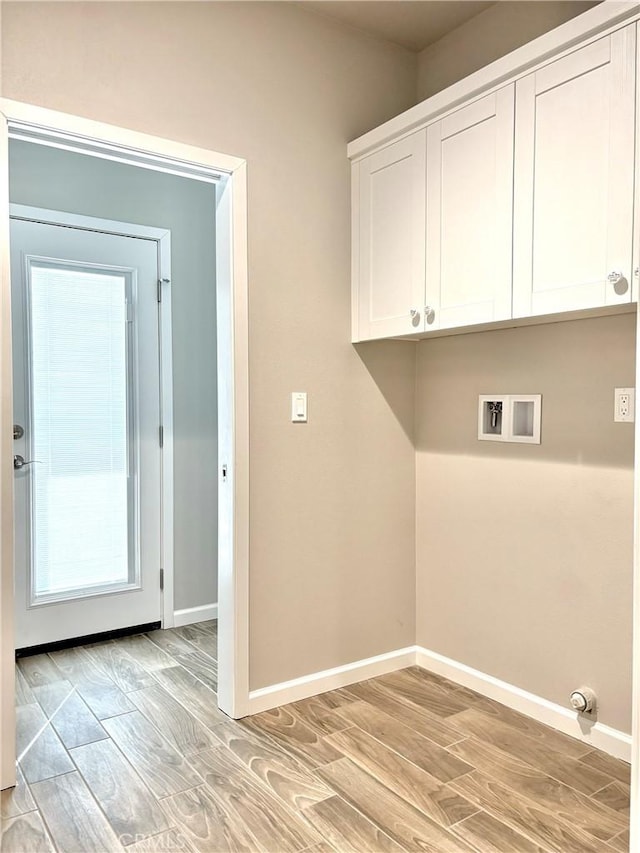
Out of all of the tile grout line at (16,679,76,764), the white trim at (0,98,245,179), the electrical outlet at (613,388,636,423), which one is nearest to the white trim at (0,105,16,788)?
the white trim at (0,98,245,179)

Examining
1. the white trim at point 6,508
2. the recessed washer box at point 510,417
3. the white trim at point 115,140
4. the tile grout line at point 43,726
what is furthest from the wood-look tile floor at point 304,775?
the white trim at point 115,140

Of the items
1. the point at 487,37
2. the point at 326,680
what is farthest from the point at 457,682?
the point at 487,37

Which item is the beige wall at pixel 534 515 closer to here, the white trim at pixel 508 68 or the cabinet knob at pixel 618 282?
the cabinet knob at pixel 618 282

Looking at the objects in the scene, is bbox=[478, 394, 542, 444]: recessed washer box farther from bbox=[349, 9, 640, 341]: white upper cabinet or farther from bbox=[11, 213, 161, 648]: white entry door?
bbox=[11, 213, 161, 648]: white entry door

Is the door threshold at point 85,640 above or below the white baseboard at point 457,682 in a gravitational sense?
below

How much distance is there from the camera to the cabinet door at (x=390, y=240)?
247 centimetres

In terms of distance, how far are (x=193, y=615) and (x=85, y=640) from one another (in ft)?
1.95

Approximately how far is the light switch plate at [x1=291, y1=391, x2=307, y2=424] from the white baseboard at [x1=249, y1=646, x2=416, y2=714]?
41.9 inches

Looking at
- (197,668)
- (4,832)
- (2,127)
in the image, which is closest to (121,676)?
(197,668)

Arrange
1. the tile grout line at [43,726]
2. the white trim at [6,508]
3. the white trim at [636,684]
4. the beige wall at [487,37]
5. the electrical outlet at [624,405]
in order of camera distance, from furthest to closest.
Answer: the beige wall at [487,37], the tile grout line at [43,726], the electrical outlet at [624,405], the white trim at [6,508], the white trim at [636,684]

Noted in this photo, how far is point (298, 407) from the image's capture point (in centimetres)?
263

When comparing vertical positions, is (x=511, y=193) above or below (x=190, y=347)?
above

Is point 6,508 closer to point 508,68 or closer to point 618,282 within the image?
point 618,282

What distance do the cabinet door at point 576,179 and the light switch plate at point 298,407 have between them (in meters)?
0.93
